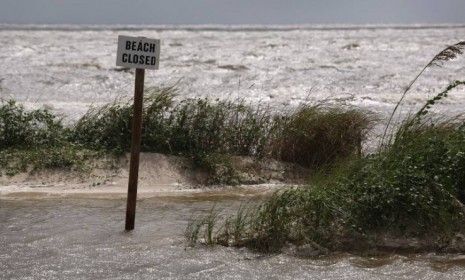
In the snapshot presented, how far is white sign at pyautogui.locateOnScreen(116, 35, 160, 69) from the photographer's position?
6258 mm

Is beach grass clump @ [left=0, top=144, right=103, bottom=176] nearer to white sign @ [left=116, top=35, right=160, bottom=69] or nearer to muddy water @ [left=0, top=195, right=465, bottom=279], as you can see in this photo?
muddy water @ [left=0, top=195, right=465, bottom=279]

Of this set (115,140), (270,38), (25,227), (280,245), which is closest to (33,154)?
(115,140)

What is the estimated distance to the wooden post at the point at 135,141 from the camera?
6441 mm

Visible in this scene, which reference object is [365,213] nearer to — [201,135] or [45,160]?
[201,135]

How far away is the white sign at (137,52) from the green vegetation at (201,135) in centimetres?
288

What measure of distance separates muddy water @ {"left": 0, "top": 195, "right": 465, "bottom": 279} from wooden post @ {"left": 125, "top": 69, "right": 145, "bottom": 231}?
0.20 metres

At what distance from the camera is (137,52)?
6309mm

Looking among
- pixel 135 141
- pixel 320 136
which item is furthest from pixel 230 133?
pixel 135 141

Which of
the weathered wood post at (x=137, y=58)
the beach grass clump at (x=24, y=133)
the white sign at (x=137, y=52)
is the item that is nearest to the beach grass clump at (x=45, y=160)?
the beach grass clump at (x=24, y=133)

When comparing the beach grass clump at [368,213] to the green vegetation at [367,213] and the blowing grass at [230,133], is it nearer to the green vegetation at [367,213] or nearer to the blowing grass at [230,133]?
the green vegetation at [367,213]

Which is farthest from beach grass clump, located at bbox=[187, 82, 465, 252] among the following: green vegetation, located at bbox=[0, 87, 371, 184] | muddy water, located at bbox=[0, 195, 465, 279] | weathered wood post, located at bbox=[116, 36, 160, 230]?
green vegetation, located at bbox=[0, 87, 371, 184]

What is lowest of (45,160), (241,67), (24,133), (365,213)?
(365,213)

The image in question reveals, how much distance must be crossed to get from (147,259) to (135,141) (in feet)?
3.76

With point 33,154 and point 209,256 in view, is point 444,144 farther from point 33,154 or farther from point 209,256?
point 33,154
